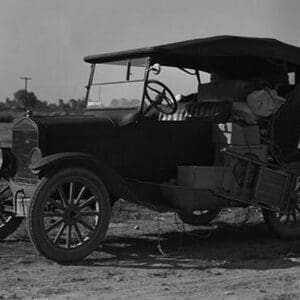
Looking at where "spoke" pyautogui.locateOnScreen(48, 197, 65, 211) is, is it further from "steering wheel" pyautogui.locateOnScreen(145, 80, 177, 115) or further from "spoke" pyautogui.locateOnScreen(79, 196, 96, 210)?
"steering wheel" pyautogui.locateOnScreen(145, 80, 177, 115)

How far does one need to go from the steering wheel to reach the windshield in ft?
0.32

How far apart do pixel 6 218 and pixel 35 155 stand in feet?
4.34

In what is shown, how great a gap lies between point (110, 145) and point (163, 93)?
92 cm

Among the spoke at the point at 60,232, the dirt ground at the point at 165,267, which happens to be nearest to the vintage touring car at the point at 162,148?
the spoke at the point at 60,232

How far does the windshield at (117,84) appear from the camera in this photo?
7828 mm

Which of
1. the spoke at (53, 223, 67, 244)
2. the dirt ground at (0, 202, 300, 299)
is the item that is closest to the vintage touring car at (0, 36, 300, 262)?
the spoke at (53, 223, 67, 244)

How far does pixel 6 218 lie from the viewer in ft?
26.8

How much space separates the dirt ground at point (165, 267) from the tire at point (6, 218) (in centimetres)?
13

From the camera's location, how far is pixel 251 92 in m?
8.55

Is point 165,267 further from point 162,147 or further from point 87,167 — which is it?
point 162,147

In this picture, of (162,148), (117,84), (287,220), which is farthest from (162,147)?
(287,220)

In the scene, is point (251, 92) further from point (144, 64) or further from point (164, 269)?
point (164, 269)

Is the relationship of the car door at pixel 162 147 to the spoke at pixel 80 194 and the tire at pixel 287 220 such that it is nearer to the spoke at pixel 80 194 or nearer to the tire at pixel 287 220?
→ the spoke at pixel 80 194

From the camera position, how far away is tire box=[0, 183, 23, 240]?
26.4 feet
